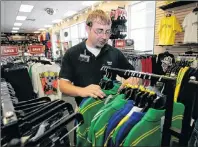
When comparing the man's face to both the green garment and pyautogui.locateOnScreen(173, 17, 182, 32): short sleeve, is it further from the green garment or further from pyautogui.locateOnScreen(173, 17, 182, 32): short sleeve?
pyautogui.locateOnScreen(173, 17, 182, 32): short sleeve

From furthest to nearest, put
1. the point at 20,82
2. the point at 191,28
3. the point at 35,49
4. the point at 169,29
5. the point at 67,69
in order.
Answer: the point at 169,29, the point at 35,49, the point at 191,28, the point at 20,82, the point at 67,69

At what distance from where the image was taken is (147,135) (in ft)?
3.23

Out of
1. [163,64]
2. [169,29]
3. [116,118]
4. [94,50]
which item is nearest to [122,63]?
[94,50]

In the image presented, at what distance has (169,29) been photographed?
4801 mm

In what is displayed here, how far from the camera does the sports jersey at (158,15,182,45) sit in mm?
4789

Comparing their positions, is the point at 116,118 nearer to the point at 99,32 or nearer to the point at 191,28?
the point at 99,32

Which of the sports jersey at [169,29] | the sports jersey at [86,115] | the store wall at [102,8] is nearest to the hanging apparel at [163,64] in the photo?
the sports jersey at [169,29]

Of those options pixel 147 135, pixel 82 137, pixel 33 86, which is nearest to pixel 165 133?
pixel 147 135

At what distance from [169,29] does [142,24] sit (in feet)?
8.87

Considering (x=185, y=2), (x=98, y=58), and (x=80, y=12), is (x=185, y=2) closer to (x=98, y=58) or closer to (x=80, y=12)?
(x=98, y=58)

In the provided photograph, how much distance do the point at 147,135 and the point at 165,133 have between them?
16 centimetres

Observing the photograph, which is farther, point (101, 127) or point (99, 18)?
point (99, 18)

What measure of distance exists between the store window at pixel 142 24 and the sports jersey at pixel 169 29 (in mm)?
1292

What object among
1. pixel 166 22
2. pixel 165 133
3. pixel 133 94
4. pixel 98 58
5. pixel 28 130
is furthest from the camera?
pixel 166 22
